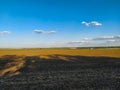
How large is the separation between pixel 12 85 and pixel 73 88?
4645mm

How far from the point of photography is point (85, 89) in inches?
520

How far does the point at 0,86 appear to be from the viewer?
14.9m

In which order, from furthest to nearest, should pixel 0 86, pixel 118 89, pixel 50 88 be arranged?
pixel 0 86 → pixel 50 88 → pixel 118 89

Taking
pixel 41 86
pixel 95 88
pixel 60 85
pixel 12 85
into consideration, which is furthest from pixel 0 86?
pixel 95 88

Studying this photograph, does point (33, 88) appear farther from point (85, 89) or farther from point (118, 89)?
point (118, 89)

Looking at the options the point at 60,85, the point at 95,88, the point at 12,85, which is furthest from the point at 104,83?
the point at 12,85

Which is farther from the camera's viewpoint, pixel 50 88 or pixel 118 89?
pixel 50 88

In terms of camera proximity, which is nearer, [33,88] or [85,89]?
[85,89]

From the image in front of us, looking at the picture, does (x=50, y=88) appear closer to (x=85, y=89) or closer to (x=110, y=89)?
(x=85, y=89)

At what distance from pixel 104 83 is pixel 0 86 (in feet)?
24.7

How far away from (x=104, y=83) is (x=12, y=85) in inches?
265

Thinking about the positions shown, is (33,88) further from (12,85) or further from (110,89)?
(110,89)

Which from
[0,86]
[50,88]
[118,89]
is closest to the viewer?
[118,89]

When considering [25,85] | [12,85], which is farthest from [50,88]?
[12,85]
